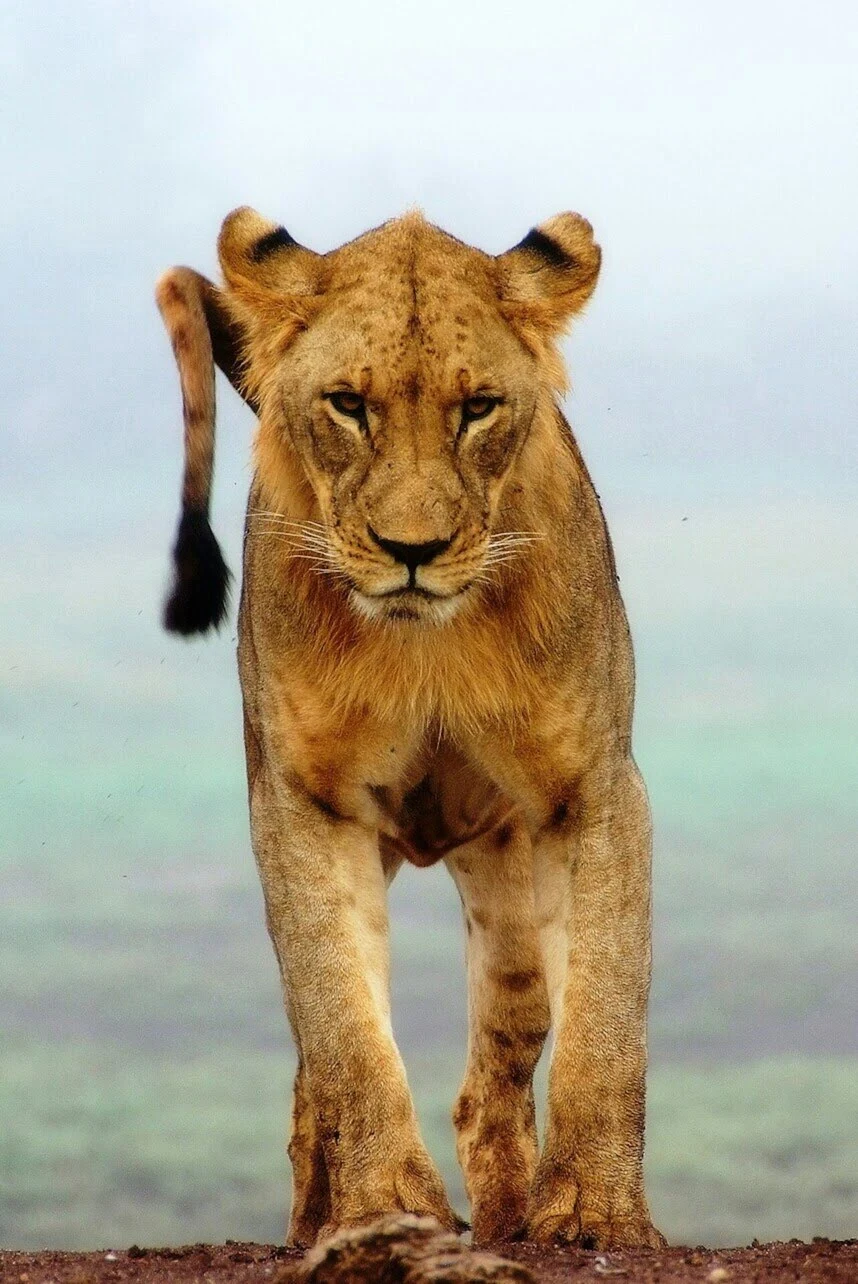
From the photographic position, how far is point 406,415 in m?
6.67

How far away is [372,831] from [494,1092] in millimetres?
1746

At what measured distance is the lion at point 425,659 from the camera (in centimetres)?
673

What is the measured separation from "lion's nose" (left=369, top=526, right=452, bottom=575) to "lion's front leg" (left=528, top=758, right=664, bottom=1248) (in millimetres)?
1019

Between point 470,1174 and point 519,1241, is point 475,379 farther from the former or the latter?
point 470,1174

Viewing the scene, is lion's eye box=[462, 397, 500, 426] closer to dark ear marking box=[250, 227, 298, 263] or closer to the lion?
the lion

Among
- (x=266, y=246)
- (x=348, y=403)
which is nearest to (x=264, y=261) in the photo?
(x=266, y=246)

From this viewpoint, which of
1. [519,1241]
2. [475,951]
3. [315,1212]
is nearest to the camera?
[519,1241]

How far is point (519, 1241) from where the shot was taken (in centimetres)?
701

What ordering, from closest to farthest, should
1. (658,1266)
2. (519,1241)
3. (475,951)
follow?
(658,1266) → (519,1241) → (475,951)

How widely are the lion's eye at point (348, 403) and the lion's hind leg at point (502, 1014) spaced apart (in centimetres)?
238

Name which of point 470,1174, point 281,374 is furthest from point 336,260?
point 470,1174

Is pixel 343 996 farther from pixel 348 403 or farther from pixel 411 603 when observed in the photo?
pixel 348 403

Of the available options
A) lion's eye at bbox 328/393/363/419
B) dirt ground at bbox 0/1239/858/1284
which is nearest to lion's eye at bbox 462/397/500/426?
lion's eye at bbox 328/393/363/419

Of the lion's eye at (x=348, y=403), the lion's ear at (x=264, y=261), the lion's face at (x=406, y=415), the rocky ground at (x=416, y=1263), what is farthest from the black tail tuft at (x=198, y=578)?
the rocky ground at (x=416, y=1263)
